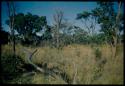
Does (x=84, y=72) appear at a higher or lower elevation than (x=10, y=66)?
higher

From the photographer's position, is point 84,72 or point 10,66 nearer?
point 84,72

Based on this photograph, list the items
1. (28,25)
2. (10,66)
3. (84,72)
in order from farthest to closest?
1. (28,25)
2. (10,66)
3. (84,72)

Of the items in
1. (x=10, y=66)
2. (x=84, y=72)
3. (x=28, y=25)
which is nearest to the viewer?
(x=84, y=72)

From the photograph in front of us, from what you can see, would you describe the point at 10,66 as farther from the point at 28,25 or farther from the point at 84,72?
the point at 28,25

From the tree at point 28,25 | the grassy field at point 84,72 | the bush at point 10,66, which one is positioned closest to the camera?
the grassy field at point 84,72

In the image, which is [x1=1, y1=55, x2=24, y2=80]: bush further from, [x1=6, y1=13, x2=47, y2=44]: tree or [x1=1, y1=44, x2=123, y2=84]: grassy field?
[x1=6, y1=13, x2=47, y2=44]: tree

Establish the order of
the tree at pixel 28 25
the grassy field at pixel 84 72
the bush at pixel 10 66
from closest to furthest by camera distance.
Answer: the grassy field at pixel 84 72 → the bush at pixel 10 66 → the tree at pixel 28 25

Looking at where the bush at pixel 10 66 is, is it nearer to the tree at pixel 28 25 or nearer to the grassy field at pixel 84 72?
the grassy field at pixel 84 72

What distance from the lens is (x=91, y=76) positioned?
7016mm

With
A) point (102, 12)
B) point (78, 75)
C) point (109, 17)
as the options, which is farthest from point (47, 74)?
point (102, 12)

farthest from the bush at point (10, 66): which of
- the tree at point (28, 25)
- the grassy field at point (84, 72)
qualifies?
the tree at point (28, 25)

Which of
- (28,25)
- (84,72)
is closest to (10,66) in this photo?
(84,72)

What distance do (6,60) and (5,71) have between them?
0.83 metres

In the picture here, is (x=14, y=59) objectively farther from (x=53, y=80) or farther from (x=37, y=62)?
(x=53, y=80)
